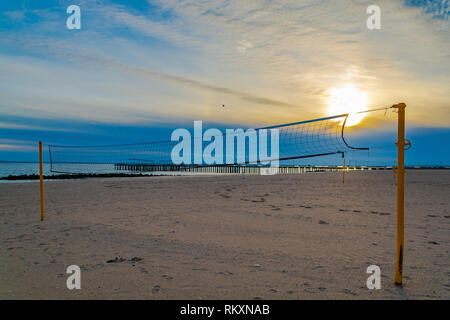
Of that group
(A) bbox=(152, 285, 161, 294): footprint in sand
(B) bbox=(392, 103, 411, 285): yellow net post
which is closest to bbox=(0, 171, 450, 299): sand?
(A) bbox=(152, 285, 161, 294): footprint in sand

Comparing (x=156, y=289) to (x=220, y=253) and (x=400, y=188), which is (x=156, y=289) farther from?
(x=400, y=188)

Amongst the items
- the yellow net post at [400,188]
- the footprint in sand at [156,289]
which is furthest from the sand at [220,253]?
the yellow net post at [400,188]

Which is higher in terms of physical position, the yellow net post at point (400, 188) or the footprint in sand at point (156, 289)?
the yellow net post at point (400, 188)

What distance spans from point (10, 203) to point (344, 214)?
9854 mm

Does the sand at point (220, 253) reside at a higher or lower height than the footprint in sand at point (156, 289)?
lower

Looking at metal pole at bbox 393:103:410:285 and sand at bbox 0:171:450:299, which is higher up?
metal pole at bbox 393:103:410:285

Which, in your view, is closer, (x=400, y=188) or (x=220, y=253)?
(x=400, y=188)

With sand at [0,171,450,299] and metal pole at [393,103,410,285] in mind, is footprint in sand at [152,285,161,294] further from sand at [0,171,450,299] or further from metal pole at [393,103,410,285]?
metal pole at [393,103,410,285]

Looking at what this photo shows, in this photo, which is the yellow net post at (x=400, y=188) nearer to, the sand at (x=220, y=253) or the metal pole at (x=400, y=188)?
the metal pole at (x=400, y=188)

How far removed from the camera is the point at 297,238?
472 cm

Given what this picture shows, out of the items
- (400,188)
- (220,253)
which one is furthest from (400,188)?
(220,253)

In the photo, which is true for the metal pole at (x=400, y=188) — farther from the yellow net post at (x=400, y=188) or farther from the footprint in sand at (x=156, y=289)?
the footprint in sand at (x=156, y=289)

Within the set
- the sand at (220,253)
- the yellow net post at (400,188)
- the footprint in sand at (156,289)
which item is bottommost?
the sand at (220,253)

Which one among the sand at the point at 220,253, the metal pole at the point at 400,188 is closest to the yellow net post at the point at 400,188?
the metal pole at the point at 400,188
